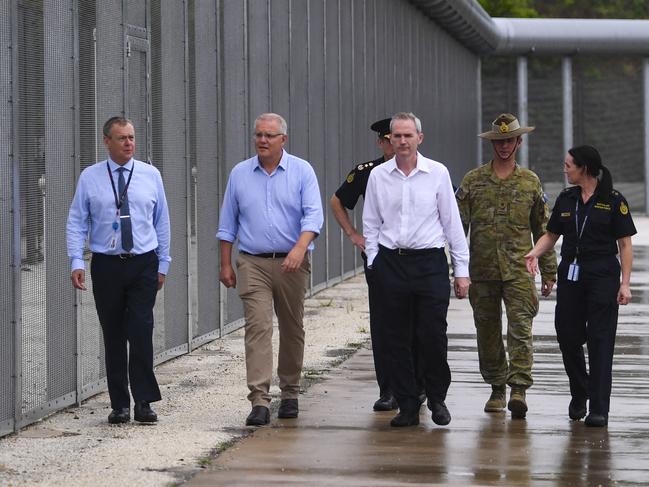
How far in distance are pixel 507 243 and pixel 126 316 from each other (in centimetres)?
225

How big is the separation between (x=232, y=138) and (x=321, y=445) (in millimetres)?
7021

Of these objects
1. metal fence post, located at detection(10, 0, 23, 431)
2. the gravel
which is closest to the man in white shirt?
the gravel

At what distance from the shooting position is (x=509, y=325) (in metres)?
9.69

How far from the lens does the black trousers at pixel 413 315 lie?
909 cm

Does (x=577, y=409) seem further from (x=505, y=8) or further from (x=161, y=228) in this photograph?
(x=505, y=8)

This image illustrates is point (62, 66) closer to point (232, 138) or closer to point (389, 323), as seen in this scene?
point (389, 323)

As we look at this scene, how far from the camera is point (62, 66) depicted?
32.4ft

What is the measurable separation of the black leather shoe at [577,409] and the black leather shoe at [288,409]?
1591 mm

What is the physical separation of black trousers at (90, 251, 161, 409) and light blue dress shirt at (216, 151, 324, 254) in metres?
0.52

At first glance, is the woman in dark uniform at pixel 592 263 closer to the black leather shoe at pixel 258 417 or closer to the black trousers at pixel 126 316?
the black leather shoe at pixel 258 417

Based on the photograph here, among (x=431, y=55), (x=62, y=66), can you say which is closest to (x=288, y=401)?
(x=62, y=66)

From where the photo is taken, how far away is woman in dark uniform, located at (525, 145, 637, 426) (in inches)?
362

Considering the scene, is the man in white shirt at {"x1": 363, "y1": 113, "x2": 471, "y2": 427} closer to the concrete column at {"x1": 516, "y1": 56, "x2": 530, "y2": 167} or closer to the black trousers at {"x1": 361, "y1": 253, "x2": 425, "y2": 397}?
the black trousers at {"x1": 361, "y1": 253, "x2": 425, "y2": 397}

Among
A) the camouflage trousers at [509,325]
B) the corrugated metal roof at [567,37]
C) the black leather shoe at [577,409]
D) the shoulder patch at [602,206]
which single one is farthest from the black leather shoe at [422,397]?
the corrugated metal roof at [567,37]
